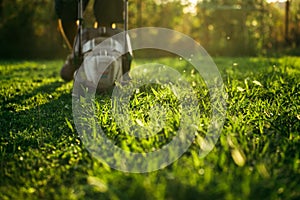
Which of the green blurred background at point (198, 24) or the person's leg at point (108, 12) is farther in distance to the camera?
the green blurred background at point (198, 24)

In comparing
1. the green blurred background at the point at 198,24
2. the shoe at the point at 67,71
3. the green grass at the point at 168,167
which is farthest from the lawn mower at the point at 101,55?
the green blurred background at the point at 198,24

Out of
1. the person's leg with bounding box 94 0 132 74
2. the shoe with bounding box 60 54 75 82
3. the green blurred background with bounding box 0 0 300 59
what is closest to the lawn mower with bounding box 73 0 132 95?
the person's leg with bounding box 94 0 132 74

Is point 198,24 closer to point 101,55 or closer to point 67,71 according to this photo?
point 67,71

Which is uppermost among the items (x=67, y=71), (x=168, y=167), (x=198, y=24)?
(x=168, y=167)

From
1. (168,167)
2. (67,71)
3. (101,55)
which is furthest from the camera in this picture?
(67,71)

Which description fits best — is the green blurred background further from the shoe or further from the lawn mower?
the lawn mower

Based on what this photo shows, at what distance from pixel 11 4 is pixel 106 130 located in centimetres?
1051

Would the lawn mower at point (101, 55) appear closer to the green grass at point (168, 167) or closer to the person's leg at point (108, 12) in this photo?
the person's leg at point (108, 12)

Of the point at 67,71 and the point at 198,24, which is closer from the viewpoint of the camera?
the point at 67,71

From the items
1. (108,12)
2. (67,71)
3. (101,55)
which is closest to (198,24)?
(67,71)

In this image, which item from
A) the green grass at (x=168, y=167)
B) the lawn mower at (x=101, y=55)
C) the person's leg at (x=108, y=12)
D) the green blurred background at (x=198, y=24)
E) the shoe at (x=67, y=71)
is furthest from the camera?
the green blurred background at (x=198, y=24)

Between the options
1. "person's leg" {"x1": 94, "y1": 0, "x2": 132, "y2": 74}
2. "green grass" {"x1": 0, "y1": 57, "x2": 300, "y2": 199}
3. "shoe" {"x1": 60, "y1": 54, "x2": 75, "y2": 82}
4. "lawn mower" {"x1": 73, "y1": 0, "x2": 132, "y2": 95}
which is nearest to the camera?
"green grass" {"x1": 0, "y1": 57, "x2": 300, "y2": 199}

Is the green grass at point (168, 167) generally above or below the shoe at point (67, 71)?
above

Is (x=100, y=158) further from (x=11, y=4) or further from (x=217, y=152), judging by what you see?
(x=11, y=4)
